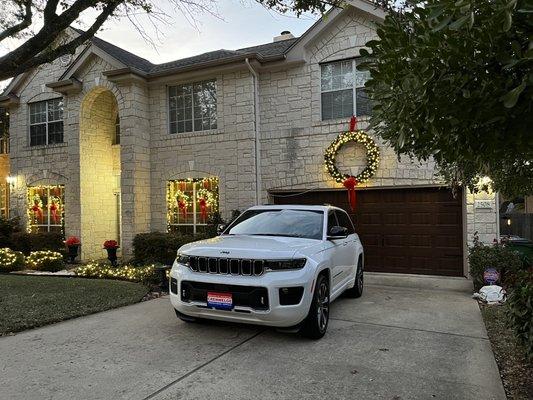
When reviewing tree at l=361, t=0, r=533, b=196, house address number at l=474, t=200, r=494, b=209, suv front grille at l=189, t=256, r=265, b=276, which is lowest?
suv front grille at l=189, t=256, r=265, b=276

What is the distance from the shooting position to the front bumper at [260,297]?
4.82m

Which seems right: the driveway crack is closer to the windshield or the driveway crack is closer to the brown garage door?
the windshield

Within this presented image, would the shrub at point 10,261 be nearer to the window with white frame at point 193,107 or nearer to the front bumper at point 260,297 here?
the window with white frame at point 193,107

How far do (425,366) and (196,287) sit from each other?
2831 millimetres

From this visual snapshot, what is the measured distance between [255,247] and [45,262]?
9.17 m

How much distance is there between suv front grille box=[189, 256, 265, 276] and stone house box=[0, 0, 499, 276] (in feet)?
21.2

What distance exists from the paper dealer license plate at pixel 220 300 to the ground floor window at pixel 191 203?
24.2ft

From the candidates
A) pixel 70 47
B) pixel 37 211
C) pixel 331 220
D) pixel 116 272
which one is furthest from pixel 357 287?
pixel 37 211

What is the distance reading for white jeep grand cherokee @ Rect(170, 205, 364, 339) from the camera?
4.86 meters

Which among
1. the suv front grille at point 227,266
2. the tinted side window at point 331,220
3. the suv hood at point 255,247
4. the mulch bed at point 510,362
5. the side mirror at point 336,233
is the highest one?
the tinted side window at point 331,220

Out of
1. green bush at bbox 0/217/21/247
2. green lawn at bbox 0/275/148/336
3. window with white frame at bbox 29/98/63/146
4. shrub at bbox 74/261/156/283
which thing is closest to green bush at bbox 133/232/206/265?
shrub at bbox 74/261/156/283

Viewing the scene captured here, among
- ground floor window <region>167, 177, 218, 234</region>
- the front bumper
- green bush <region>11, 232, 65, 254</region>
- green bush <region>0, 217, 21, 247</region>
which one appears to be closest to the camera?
the front bumper

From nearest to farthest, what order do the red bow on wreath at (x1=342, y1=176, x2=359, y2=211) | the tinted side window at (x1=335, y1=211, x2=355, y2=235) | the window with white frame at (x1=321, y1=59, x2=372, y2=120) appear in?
the tinted side window at (x1=335, y1=211, x2=355, y2=235) → the red bow on wreath at (x1=342, y1=176, x2=359, y2=211) → the window with white frame at (x1=321, y1=59, x2=372, y2=120)

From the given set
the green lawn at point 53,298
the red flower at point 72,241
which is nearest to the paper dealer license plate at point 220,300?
the green lawn at point 53,298
